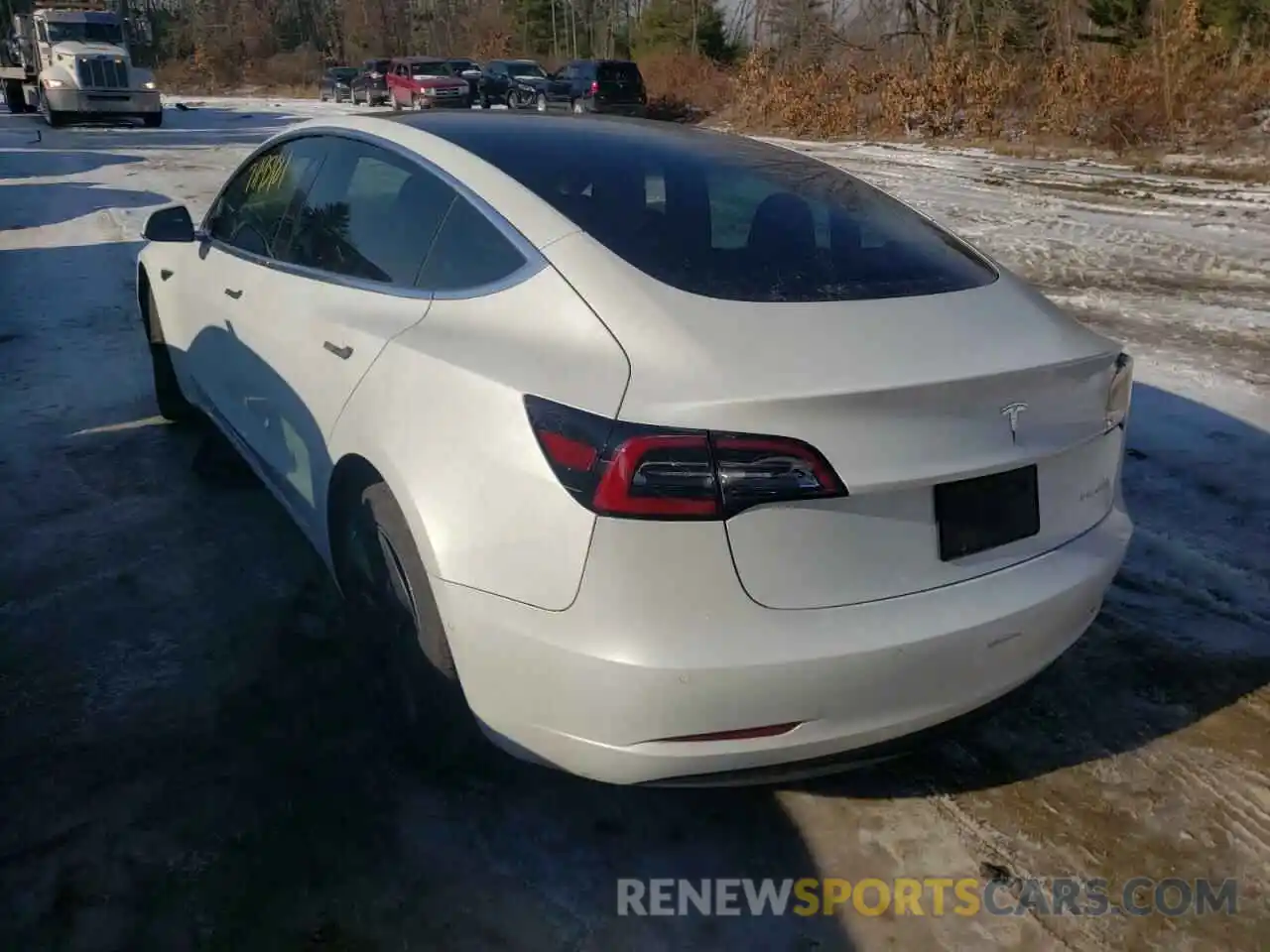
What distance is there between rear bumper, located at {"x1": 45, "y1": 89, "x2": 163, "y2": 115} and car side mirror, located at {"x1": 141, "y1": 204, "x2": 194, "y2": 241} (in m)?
23.8

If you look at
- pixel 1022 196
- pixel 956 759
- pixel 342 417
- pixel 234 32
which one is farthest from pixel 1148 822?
pixel 234 32

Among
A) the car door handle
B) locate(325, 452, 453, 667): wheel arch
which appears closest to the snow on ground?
locate(325, 452, 453, 667): wheel arch

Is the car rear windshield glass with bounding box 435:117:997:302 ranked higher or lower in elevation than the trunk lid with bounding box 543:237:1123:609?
higher

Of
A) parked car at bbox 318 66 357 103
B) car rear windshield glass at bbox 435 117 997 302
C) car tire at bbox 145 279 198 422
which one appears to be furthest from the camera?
parked car at bbox 318 66 357 103

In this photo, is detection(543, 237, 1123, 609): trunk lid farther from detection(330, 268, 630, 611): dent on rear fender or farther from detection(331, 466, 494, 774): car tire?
detection(331, 466, 494, 774): car tire

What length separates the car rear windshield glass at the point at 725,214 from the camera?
2477 millimetres

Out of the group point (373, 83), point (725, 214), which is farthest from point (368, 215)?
point (373, 83)

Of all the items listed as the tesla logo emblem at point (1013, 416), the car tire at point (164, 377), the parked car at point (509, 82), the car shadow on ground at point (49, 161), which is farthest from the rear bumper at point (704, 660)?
the parked car at point (509, 82)

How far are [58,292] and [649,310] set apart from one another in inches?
283

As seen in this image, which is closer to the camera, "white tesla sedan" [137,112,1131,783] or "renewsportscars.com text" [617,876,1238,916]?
"white tesla sedan" [137,112,1131,783]

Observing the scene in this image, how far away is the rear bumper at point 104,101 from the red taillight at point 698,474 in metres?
26.8

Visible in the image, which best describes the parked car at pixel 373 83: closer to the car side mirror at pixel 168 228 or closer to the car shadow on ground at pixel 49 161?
the car shadow on ground at pixel 49 161

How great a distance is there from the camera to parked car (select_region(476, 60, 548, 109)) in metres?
33.2

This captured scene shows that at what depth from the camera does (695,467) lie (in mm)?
2008
